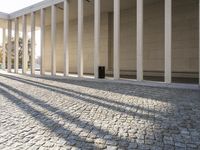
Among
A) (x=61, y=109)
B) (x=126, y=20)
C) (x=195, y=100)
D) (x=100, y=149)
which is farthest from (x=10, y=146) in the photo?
(x=126, y=20)

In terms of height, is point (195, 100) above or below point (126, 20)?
below

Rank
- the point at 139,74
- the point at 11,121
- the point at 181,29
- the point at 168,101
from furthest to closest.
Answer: the point at 181,29
the point at 139,74
the point at 168,101
the point at 11,121

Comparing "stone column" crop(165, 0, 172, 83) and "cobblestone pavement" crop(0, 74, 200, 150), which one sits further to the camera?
"stone column" crop(165, 0, 172, 83)

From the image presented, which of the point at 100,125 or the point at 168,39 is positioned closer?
the point at 100,125

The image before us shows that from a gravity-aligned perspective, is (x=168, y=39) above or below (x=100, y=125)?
above

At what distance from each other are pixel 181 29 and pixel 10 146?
14.6 metres

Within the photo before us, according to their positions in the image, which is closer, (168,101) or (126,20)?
(168,101)

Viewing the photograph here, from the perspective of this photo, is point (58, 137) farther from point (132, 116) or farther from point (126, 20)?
point (126, 20)

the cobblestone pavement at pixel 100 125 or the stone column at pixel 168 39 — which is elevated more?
the stone column at pixel 168 39

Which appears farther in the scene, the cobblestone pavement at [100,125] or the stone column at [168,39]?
the stone column at [168,39]

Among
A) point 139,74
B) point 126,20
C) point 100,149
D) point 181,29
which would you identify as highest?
point 126,20

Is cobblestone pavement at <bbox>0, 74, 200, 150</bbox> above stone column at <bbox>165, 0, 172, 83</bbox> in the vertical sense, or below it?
below

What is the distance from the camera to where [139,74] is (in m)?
11.3

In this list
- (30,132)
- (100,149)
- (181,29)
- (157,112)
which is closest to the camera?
(100,149)
